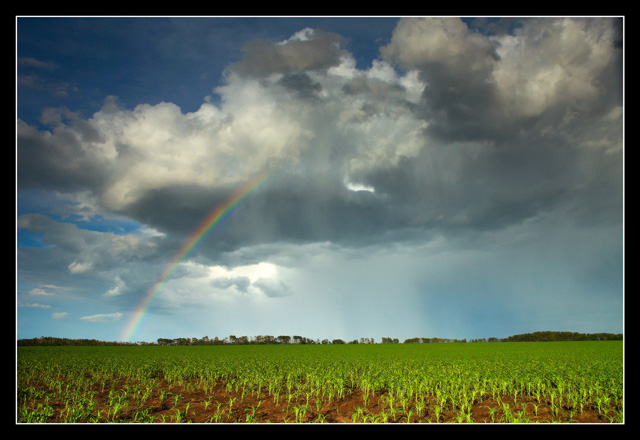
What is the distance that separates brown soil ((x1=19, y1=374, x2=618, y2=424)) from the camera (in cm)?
1174

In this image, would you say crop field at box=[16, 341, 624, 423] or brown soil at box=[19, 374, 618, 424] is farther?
crop field at box=[16, 341, 624, 423]

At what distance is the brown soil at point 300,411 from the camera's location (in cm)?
1174

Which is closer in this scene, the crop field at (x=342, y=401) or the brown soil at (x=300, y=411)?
the brown soil at (x=300, y=411)

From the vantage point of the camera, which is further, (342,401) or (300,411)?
(342,401)

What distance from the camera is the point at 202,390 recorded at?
18.6 metres

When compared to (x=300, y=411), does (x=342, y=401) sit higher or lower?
lower

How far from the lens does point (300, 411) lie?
42.1 ft
